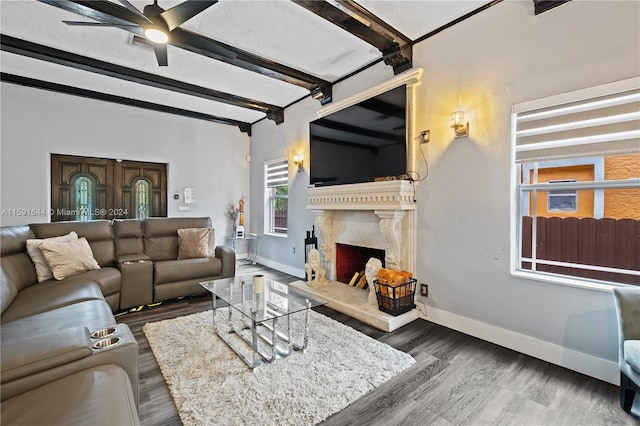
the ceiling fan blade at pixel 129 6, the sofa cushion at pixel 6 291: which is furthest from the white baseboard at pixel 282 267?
the ceiling fan blade at pixel 129 6

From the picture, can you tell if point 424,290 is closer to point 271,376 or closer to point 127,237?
point 271,376

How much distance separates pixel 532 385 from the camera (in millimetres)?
1958

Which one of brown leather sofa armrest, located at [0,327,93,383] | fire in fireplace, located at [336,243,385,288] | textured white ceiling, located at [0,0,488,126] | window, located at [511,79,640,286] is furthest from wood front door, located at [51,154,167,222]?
window, located at [511,79,640,286]

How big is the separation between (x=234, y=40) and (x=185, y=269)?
2802 millimetres

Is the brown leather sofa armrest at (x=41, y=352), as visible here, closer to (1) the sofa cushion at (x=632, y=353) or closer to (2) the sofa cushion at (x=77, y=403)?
(2) the sofa cushion at (x=77, y=403)

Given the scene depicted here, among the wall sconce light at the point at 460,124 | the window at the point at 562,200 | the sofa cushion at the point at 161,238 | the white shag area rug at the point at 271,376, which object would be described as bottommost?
the white shag area rug at the point at 271,376

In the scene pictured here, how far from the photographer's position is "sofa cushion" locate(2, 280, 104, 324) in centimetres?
204

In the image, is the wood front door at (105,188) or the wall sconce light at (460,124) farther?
the wood front door at (105,188)

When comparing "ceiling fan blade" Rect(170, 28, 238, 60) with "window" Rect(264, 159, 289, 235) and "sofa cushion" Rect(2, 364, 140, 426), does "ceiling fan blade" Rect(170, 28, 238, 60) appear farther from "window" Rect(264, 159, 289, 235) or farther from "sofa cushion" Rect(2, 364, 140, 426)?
"sofa cushion" Rect(2, 364, 140, 426)

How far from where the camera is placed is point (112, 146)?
493 cm

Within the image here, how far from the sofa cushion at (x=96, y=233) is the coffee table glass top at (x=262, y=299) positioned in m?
1.57

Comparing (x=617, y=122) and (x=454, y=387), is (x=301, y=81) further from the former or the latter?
(x=454, y=387)

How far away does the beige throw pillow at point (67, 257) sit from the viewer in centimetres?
279

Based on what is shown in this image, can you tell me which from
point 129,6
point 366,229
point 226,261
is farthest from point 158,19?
point 366,229
